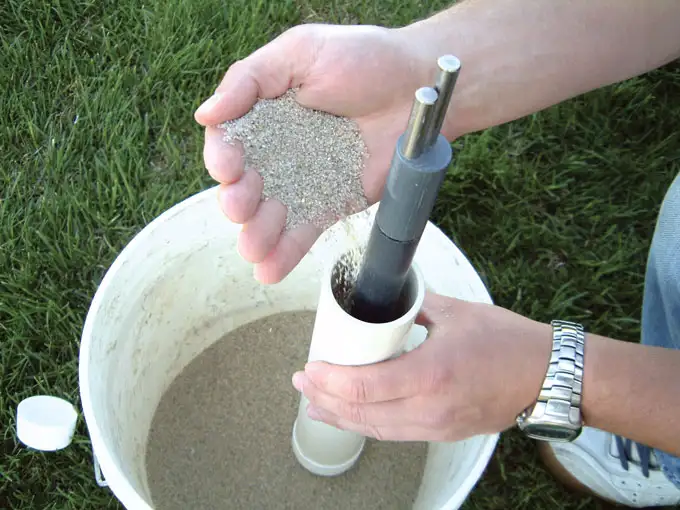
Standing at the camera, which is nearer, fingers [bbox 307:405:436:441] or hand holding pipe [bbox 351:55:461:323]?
hand holding pipe [bbox 351:55:461:323]

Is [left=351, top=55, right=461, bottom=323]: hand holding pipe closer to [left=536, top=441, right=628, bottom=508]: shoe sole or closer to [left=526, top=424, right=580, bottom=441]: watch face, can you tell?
[left=526, top=424, right=580, bottom=441]: watch face

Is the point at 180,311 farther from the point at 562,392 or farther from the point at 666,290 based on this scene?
the point at 666,290

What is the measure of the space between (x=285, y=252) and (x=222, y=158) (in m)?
0.16

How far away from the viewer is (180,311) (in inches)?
43.9

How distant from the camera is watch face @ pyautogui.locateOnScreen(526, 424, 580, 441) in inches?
32.5

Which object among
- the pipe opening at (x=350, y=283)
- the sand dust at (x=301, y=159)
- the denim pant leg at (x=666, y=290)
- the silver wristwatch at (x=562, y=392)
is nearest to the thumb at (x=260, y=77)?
the sand dust at (x=301, y=159)

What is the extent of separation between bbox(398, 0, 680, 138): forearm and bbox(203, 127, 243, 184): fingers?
0.32 metres

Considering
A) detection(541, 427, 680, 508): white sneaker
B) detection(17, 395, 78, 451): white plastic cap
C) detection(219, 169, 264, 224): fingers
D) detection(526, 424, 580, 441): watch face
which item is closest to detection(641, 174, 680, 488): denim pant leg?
detection(541, 427, 680, 508): white sneaker

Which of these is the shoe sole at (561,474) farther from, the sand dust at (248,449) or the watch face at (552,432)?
the watch face at (552,432)

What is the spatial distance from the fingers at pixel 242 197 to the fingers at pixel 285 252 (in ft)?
0.20

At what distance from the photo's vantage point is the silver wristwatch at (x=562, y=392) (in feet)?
2.65

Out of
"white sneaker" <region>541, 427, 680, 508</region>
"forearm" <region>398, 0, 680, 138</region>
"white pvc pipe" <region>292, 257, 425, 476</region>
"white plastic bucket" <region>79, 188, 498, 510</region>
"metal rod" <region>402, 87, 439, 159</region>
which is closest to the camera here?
"metal rod" <region>402, 87, 439, 159</region>

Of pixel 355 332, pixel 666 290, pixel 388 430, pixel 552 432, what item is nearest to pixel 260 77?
pixel 355 332

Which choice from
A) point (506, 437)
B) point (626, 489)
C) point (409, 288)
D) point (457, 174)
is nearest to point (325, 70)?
point (409, 288)
